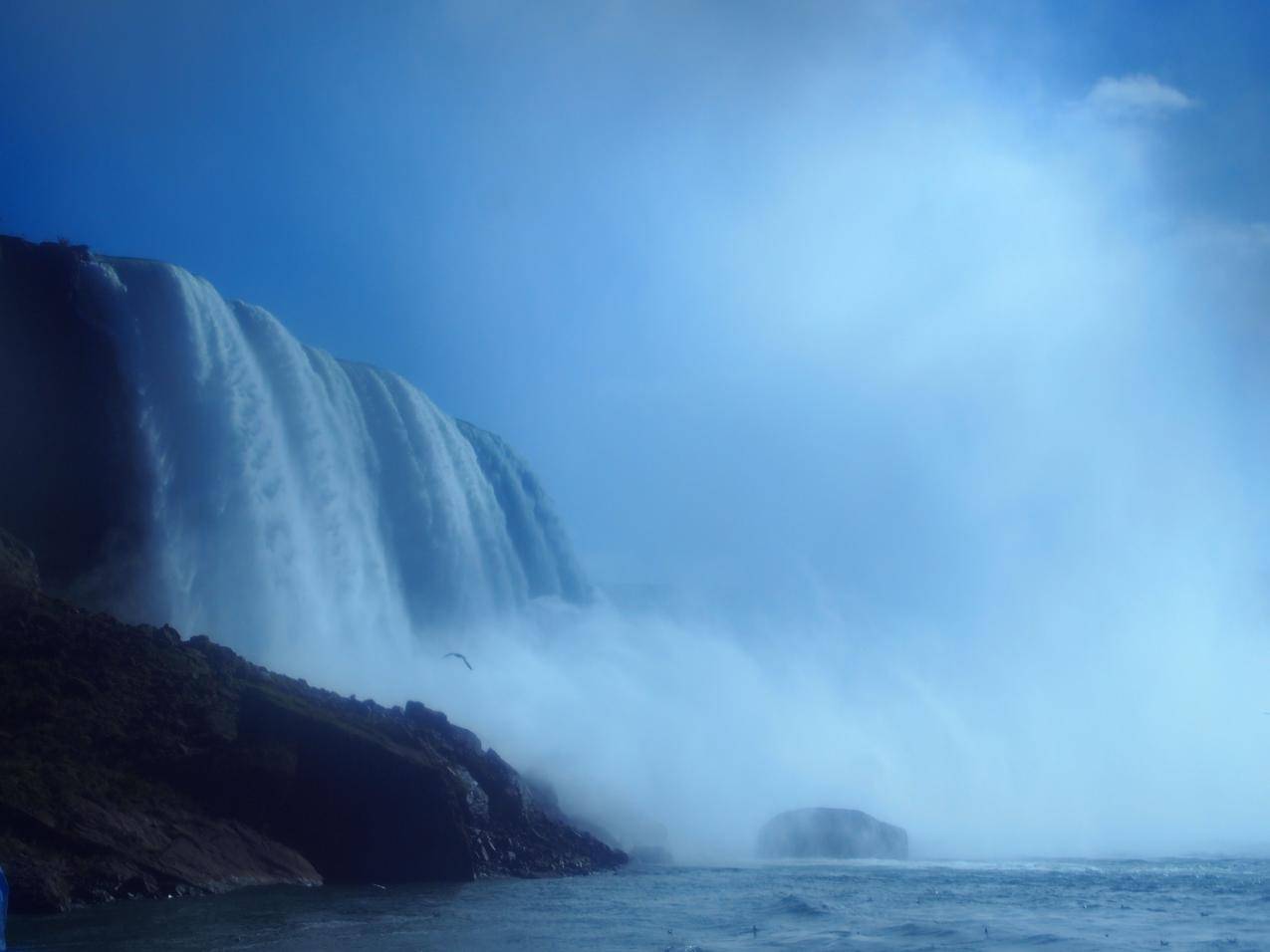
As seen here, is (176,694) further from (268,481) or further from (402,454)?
(402,454)

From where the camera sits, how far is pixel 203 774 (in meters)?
30.3

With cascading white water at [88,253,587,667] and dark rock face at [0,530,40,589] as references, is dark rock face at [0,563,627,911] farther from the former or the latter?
cascading white water at [88,253,587,667]

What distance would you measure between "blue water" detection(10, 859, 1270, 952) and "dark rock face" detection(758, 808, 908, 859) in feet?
45.8

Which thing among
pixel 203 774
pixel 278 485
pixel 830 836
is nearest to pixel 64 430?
pixel 278 485

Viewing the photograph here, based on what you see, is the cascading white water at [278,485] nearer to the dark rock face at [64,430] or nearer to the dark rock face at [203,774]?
the dark rock face at [64,430]

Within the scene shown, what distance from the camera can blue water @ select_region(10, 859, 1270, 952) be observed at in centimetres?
2106

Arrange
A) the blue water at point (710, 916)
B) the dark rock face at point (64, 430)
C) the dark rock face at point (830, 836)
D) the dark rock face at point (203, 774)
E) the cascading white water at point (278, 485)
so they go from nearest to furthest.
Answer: the blue water at point (710, 916) < the dark rock face at point (203, 774) < the dark rock face at point (64, 430) < the cascading white water at point (278, 485) < the dark rock face at point (830, 836)

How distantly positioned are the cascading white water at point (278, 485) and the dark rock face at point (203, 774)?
869 cm

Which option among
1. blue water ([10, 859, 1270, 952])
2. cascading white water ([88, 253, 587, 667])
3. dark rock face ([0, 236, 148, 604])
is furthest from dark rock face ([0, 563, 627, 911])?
cascading white water ([88, 253, 587, 667])

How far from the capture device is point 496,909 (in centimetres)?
2638

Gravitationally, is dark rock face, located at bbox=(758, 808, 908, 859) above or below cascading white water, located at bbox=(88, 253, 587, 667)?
below

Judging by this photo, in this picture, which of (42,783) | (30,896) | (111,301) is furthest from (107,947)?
(111,301)

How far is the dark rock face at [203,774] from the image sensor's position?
26.1m

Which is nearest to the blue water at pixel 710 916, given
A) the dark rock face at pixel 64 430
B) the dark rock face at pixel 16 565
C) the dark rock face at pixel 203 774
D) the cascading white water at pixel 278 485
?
the dark rock face at pixel 203 774
